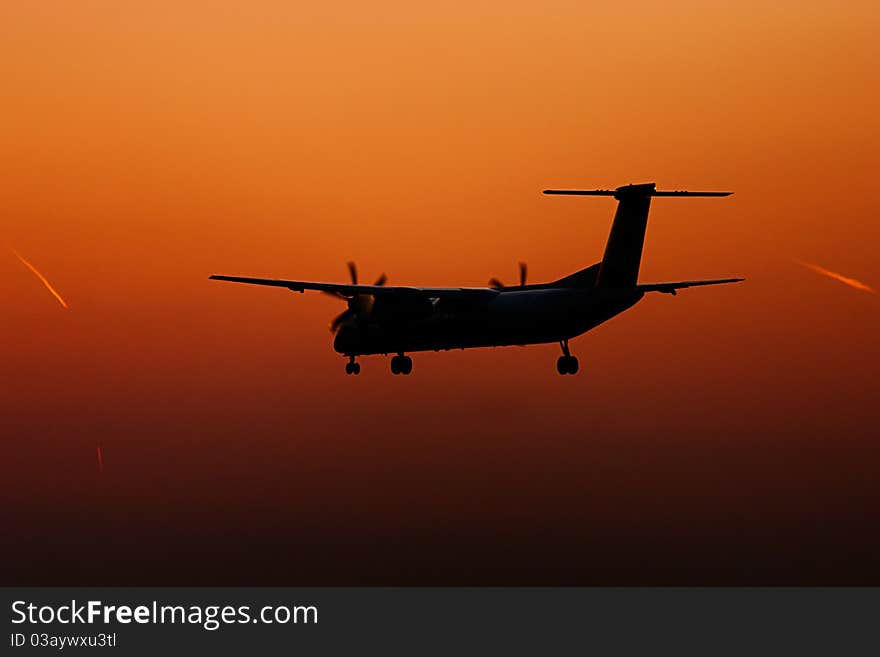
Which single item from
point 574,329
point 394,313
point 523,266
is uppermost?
point 523,266

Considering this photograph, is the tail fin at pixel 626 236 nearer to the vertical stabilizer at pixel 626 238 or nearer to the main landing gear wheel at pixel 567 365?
the vertical stabilizer at pixel 626 238

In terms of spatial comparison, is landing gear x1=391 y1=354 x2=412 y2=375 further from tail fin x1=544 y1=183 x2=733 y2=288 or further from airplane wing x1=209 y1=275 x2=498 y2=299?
tail fin x1=544 y1=183 x2=733 y2=288

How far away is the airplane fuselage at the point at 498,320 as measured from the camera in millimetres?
63969

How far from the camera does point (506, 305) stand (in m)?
65.8

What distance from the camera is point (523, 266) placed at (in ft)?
250

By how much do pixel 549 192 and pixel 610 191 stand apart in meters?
4.22

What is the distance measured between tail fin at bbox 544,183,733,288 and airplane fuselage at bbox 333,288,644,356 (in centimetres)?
63

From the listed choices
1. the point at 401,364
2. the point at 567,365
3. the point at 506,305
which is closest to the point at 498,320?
the point at 506,305

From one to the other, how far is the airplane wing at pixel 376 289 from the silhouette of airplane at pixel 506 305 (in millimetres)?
46

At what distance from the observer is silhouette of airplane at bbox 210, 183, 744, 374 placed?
6400cm

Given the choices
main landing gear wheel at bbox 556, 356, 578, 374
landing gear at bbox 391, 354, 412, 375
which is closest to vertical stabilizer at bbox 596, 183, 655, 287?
main landing gear wheel at bbox 556, 356, 578, 374

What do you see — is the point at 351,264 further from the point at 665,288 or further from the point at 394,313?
the point at 665,288

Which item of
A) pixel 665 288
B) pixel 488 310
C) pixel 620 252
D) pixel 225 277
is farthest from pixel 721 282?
pixel 225 277

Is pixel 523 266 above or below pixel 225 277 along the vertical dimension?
above
